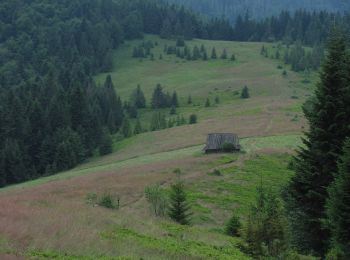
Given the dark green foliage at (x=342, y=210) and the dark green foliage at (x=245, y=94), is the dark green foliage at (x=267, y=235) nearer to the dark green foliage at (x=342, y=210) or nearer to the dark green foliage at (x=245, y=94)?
the dark green foliage at (x=342, y=210)

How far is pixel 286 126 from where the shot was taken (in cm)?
8412

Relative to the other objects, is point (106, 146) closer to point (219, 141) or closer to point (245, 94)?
point (219, 141)

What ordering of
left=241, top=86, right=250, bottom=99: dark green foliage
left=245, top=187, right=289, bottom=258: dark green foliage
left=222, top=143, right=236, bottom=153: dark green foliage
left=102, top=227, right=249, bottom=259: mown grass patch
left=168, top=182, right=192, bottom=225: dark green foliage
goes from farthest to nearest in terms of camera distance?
left=241, top=86, right=250, bottom=99: dark green foliage, left=222, top=143, right=236, bottom=153: dark green foliage, left=168, top=182, right=192, bottom=225: dark green foliage, left=245, top=187, right=289, bottom=258: dark green foliage, left=102, top=227, right=249, bottom=259: mown grass patch

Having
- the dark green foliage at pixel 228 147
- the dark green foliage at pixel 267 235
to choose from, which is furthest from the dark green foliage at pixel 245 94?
the dark green foliage at pixel 267 235

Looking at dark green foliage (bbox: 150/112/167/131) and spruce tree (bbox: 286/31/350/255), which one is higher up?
spruce tree (bbox: 286/31/350/255)

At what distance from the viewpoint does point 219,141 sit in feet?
219

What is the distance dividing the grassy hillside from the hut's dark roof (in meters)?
2.12

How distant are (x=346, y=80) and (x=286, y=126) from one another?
5951cm

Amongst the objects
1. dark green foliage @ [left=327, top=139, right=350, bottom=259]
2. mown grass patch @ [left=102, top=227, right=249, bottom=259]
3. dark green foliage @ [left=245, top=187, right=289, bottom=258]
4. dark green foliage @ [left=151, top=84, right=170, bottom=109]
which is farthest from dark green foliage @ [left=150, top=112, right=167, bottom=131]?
dark green foliage @ [left=245, top=187, right=289, bottom=258]

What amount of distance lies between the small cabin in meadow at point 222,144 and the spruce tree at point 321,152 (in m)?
39.2

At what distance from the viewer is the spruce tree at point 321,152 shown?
25562 mm

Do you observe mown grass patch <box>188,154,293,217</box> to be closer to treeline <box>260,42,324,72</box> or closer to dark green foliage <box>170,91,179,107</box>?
dark green foliage <box>170,91,179,107</box>

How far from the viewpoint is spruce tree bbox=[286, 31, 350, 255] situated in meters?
25.6

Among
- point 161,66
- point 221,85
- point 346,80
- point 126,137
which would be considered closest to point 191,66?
point 161,66
